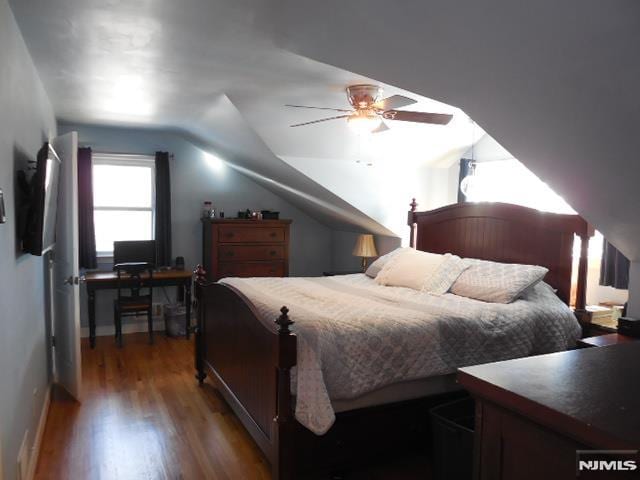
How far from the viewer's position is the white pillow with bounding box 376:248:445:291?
11.8 feet

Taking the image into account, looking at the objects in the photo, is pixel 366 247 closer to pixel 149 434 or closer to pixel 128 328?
pixel 128 328

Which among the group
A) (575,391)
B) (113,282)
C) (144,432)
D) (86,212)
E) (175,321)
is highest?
(86,212)

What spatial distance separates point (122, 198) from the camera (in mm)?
5441

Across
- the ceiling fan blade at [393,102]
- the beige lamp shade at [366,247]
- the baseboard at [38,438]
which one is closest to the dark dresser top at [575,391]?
the ceiling fan blade at [393,102]

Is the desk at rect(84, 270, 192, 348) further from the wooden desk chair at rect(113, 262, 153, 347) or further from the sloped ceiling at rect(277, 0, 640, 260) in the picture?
the sloped ceiling at rect(277, 0, 640, 260)

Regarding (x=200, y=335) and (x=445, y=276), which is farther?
(x=200, y=335)

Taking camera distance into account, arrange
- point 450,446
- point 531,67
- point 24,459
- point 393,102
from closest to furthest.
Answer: point 531,67 → point 450,446 → point 24,459 → point 393,102

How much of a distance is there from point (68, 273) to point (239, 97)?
1798 millimetres

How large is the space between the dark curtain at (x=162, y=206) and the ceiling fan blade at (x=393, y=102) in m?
3.17

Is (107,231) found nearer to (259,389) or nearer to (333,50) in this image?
(259,389)

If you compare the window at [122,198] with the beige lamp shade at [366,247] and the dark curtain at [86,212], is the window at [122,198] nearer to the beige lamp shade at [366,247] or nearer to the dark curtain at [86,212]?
the dark curtain at [86,212]

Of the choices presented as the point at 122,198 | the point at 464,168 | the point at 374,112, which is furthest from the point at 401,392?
the point at 122,198

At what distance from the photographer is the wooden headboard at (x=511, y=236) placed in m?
3.23

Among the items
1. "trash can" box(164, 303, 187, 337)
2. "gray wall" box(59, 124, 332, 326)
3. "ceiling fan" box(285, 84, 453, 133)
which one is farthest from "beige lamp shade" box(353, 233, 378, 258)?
"ceiling fan" box(285, 84, 453, 133)
